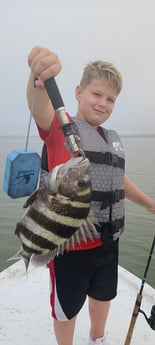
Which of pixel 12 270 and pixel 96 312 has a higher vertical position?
pixel 96 312

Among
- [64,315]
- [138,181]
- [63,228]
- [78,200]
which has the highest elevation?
[78,200]

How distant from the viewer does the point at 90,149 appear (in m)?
2.19

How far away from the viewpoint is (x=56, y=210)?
4.46 ft

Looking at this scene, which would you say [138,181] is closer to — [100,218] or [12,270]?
[12,270]

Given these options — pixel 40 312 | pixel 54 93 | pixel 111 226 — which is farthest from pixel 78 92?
pixel 40 312

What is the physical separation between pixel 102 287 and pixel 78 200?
4.33ft

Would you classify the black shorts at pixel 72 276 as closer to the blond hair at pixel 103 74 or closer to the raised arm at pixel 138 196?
the raised arm at pixel 138 196

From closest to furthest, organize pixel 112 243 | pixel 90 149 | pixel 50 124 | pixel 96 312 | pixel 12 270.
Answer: pixel 50 124, pixel 90 149, pixel 112 243, pixel 96 312, pixel 12 270

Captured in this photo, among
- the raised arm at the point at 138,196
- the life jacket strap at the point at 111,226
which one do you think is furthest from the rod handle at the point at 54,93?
the raised arm at the point at 138,196

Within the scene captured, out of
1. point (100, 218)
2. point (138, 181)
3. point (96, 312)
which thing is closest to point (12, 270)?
point (96, 312)

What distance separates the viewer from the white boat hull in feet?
9.38

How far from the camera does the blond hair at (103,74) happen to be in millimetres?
2184

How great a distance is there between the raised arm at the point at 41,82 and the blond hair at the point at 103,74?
50 cm

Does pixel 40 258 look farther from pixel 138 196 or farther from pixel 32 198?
pixel 138 196
